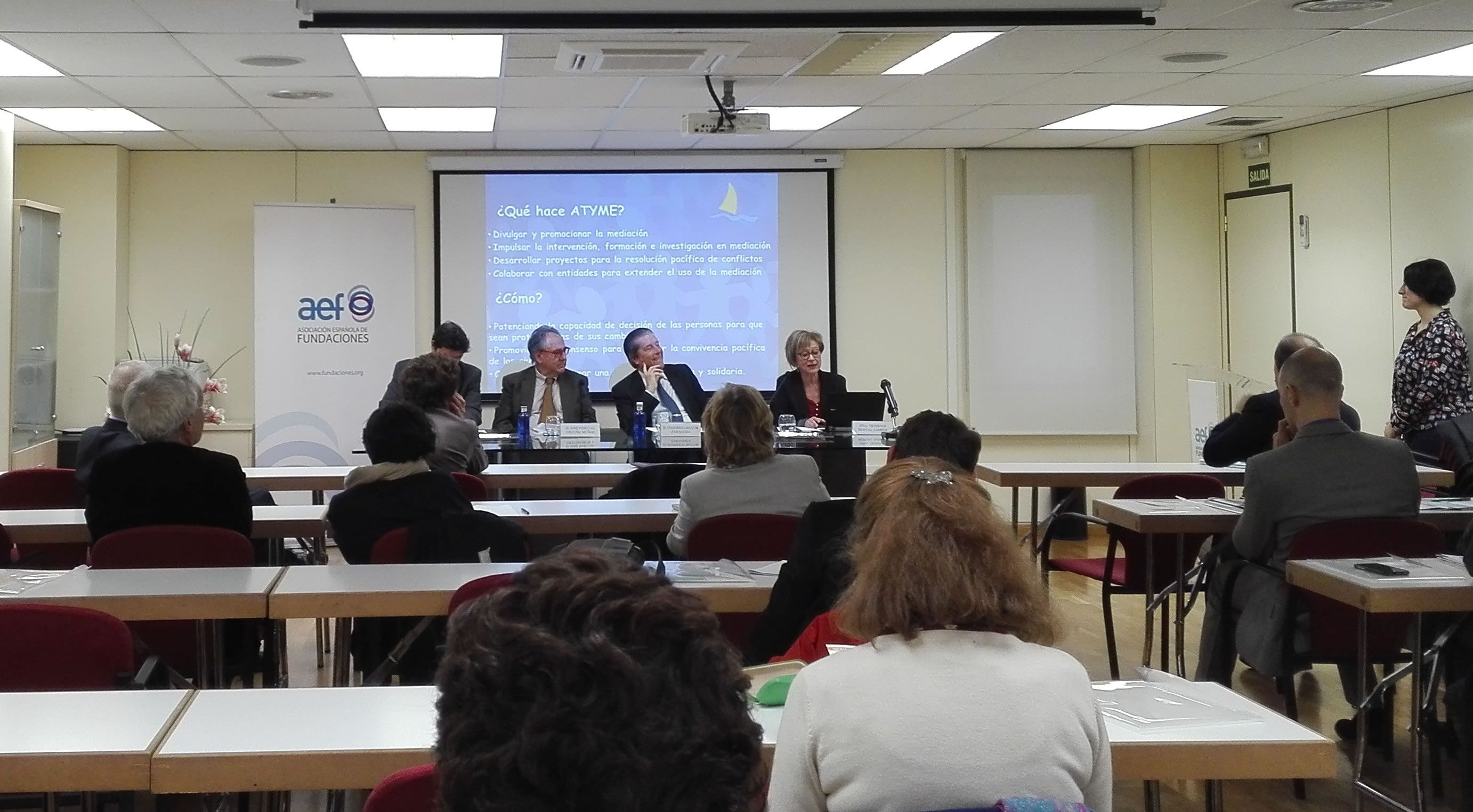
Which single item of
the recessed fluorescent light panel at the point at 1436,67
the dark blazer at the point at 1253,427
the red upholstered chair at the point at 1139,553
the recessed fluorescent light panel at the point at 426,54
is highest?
the recessed fluorescent light panel at the point at 1436,67

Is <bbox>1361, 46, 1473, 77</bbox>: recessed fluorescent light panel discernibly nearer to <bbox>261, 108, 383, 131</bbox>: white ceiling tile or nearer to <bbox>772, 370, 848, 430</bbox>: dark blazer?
<bbox>772, 370, 848, 430</bbox>: dark blazer

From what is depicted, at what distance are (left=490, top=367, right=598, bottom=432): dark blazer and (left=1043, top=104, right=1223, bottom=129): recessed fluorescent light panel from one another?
351cm

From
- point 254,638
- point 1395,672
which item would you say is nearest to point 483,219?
point 254,638

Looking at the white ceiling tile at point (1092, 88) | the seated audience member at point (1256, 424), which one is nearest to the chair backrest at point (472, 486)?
the seated audience member at point (1256, 424)

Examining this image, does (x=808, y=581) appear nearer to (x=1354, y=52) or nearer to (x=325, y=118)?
(x=1354, y=52)

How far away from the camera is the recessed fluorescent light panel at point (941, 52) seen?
6020mm

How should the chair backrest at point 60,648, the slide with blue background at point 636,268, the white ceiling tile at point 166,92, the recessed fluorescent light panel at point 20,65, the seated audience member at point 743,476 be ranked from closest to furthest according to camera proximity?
the chair backrest at point 60,648
the seated audience member at point 743,476
the recessed fluorescent light panel at point 20,65
the white ceiling tile at point 166,92
the slide with blue background at point 636,268

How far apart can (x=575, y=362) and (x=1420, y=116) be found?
5.60 meters

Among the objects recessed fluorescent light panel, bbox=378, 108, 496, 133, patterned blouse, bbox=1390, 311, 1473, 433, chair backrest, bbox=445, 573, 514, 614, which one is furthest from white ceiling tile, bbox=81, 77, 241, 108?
patterned blouse, bbox=1390, 311, 1473, 433

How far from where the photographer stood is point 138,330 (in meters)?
9.38

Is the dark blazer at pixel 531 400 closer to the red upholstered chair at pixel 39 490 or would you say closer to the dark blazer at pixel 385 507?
the red upholstered chair at pixel 39 490

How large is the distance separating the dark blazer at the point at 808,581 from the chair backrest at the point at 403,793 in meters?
1.49

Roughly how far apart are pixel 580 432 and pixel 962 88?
2.78 metres

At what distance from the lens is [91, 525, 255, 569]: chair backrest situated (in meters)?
3.75
